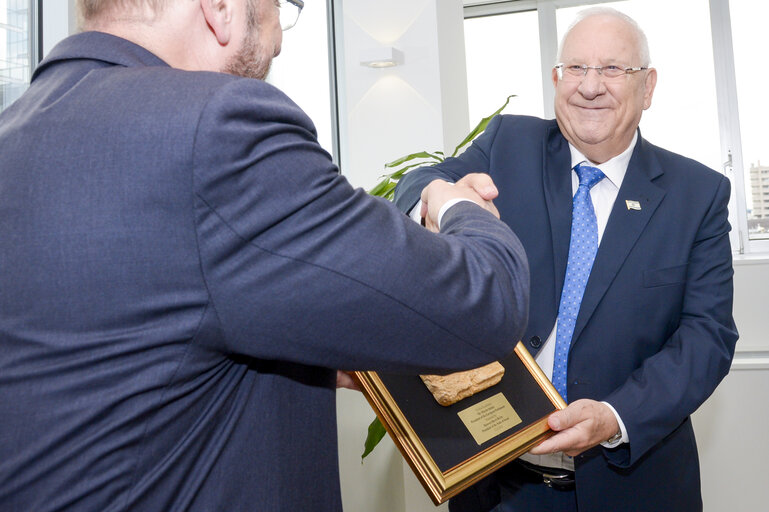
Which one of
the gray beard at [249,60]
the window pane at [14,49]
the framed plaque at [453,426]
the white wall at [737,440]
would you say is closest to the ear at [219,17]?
the gray beard at [249,60]

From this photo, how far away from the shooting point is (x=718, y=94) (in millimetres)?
5109

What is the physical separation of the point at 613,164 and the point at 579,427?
763mm

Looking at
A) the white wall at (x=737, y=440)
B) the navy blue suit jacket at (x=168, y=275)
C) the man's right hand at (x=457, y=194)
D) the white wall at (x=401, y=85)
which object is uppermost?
the white wall at (x=401, y=85)

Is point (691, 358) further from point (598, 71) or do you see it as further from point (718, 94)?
point (718, 94)

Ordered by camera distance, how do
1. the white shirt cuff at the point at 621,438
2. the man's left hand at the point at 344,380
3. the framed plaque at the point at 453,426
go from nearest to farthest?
the framed plaque at the point at 453,426
the man's left hand at the point at 344,380
the white shirt cuff at the point at 621,438

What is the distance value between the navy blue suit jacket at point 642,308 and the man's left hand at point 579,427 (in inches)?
2.6

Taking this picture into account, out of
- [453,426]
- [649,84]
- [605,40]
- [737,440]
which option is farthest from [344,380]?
[737,440]

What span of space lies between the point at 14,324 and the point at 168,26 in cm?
39

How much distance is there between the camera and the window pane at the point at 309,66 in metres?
4.55

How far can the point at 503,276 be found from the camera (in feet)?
2.64

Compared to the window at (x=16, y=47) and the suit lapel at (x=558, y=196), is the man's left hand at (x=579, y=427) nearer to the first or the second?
the suit lapel at (x=558, y=196)

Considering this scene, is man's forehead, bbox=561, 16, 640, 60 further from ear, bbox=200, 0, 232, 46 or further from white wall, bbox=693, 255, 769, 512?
white wall, bbox=693, 255, 769, 512

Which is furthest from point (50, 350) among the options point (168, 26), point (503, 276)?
A: point (503, 276)

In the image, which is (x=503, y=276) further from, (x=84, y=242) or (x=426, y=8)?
(x=426, y=8)
